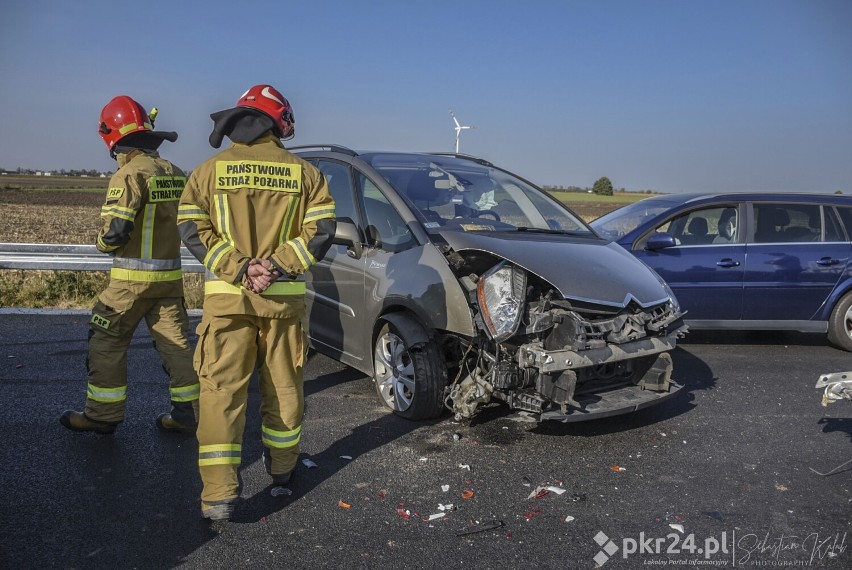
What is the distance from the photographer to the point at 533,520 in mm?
3727

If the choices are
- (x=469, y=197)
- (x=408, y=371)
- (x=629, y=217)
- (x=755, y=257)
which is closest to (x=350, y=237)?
(x=469, y=197)

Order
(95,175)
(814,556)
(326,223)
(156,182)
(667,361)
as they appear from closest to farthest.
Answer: (814,556), (326,223), (156,182), (667,361), (95,175)

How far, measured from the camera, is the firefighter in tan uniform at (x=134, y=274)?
4453 mm

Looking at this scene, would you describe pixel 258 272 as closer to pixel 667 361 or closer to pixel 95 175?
pixel 667 361

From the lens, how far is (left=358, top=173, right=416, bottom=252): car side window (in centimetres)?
530

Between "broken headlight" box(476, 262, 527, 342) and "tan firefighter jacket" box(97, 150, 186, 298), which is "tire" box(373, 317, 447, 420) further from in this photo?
"tan firefighter jacket" box(97, 150, 186, 298)

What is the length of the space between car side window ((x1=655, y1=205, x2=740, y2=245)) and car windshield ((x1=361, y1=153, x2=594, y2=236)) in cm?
200

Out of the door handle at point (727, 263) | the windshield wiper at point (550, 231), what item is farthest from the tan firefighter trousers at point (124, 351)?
the door handle at point (727, 263)

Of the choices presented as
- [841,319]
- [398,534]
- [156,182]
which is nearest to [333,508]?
[398,534]

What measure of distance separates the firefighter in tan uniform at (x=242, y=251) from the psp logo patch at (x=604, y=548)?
1.76 m

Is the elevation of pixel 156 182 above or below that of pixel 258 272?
above

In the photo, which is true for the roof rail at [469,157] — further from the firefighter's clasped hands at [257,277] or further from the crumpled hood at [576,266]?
the firefighter's clasped hands at [257,277]

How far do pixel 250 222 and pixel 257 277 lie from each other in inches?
11.8

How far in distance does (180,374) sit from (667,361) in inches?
128
